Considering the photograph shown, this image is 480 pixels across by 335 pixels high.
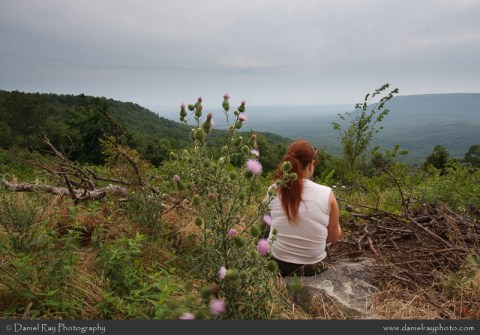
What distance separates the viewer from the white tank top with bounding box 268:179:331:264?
254cm

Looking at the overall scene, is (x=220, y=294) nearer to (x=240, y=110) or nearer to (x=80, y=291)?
(x=80, y=291)

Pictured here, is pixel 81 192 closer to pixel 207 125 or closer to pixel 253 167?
pixel 207 125

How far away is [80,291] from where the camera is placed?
2.05 meters

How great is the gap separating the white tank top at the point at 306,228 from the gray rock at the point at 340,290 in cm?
18

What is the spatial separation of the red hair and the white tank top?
56 mm

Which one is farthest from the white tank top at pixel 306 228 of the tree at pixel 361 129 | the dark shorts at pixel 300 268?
the tree at pixel 361 129

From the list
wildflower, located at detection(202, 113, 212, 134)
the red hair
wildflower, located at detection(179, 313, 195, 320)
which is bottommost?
wildflower, located at detection(179, 313, 195, 320)

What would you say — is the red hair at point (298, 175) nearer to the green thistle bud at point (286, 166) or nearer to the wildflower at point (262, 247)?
the green thistle bud at point (286, 166)

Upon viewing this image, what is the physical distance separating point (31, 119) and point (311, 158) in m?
35.7

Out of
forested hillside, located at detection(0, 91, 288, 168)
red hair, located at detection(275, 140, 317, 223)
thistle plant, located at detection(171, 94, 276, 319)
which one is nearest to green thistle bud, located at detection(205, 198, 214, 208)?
thistle plant, located at detection(171, 94, 276, 319)

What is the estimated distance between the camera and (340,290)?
8.16 feet

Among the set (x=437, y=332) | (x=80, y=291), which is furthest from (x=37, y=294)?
(x=437, y=332)

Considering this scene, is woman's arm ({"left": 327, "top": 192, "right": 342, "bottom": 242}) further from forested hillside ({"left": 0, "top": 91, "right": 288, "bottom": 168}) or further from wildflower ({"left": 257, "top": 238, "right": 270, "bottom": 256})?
forested hillside ({"left": 0, "top": 91, "right": 288, "bottom": 168})

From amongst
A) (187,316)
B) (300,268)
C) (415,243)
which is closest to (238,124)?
(187,316)
